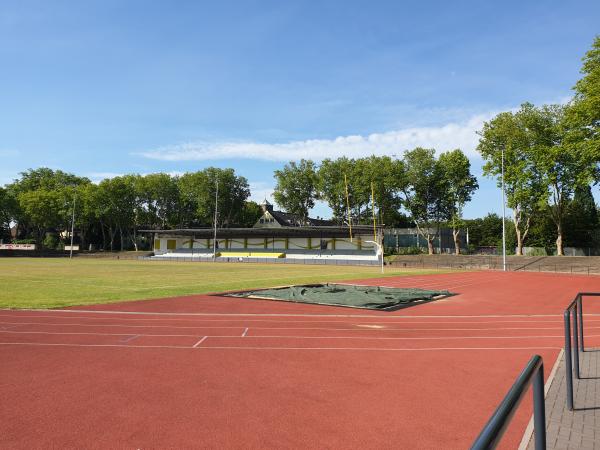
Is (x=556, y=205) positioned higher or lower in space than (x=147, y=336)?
higher

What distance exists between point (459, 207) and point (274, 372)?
64.9 meters

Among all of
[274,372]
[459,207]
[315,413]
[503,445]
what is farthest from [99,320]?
[459,207]

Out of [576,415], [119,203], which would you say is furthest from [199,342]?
[119,203]

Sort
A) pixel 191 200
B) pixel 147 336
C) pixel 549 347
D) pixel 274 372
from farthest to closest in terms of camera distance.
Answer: pixel 191 200
pixel 147 336
pixel 549 347
pixel 274 372

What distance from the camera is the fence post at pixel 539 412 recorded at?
259 centimetres

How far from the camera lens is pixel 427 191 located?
2724 inches

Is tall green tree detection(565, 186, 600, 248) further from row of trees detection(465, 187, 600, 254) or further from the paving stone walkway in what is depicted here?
the paving stone walkway

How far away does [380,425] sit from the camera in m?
5.19

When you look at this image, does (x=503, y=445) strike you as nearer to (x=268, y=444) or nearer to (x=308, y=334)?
(x=268, y=444)

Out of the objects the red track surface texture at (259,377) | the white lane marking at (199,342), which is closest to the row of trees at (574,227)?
the red track surface texture at (259,377)

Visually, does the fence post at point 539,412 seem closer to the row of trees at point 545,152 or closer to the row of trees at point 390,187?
the row of trees at point 545,152

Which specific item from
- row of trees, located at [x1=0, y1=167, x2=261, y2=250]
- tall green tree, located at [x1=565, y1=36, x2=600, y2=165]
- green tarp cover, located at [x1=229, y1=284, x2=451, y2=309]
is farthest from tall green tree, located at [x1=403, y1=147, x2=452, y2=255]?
green tarp cover, located at [x1=229, y1=284, x2=451, y2=309]

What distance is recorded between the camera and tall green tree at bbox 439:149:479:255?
65438mm

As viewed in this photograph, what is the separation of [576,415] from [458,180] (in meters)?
65.3
